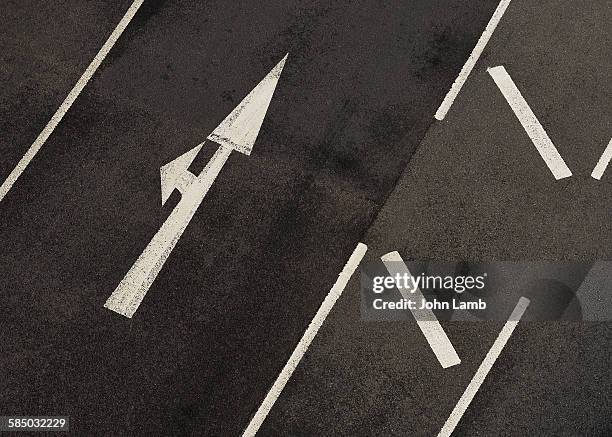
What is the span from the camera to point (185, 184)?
24.5ft

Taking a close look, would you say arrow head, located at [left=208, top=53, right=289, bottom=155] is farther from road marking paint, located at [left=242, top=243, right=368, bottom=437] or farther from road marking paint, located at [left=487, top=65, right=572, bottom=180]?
road marking paint, located at [left=487, top=65, right=572, bottom=180]

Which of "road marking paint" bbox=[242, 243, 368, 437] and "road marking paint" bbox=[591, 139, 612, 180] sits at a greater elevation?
"road marking paint" bbox=[591, 139, 612, 180]

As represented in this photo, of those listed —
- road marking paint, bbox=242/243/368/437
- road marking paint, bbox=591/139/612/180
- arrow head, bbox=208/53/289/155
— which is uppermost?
road marking paint, bbox=591/139/612/180

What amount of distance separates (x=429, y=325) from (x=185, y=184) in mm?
3400

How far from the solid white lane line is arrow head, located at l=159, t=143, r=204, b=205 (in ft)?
10.4

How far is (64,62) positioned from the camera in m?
7.85

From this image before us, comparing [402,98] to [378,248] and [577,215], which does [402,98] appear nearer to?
[378,248]

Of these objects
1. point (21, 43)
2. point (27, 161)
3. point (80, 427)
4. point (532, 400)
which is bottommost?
point (80, 427)

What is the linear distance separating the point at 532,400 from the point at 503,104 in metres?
3.64

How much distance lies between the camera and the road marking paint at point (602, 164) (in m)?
7.58

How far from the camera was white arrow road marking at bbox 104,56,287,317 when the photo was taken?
7.13m

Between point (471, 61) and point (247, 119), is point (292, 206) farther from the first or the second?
point (471, 61)

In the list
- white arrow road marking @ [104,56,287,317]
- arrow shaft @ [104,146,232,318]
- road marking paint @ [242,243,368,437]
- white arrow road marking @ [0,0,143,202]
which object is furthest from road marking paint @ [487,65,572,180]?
white arrow road marking @ [0,0,143,202]

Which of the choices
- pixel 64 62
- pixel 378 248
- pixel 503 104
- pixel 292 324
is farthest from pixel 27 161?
pixel 503 104
